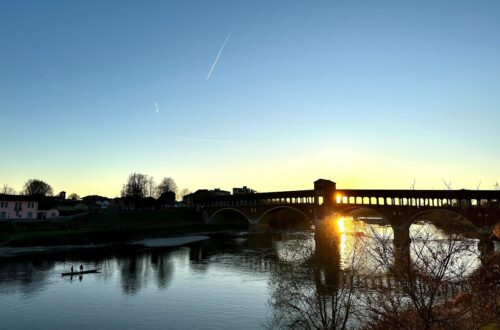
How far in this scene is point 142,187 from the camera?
172500mm

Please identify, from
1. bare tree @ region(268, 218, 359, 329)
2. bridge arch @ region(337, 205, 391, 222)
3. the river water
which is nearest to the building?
the river water

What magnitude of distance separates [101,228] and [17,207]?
20600mm

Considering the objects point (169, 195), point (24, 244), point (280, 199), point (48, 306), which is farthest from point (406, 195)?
point (169, 195)

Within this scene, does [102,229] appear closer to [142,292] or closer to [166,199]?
[142,292]

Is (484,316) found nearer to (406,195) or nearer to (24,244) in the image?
(406,195)

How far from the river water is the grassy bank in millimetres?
13429

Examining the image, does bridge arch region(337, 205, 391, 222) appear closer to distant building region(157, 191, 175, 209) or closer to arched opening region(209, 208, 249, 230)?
arched opening region(209, 208, 249, 230)

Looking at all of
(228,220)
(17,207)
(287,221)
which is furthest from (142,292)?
(287,221)

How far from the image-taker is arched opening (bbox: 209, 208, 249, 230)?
140m

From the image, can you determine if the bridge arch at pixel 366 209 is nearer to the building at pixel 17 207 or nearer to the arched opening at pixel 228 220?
Answer: the arched opening at pixel 228 220

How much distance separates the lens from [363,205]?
92062 millimetres

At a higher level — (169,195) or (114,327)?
(169,195)

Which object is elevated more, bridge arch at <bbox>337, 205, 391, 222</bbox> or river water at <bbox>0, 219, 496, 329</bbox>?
bridge arch at <bbox>337, 205, 391, 222</bbox>

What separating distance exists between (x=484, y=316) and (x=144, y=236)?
96442 mm
